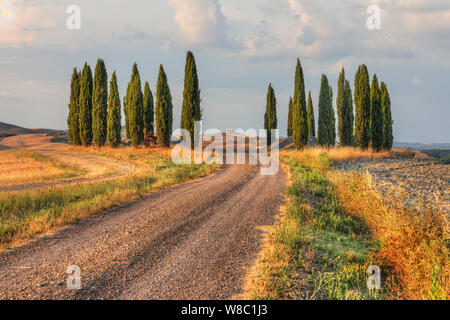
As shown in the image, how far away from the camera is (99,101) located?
40.7 metres

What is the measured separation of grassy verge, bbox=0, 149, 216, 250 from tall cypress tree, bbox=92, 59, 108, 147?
26.0 metres

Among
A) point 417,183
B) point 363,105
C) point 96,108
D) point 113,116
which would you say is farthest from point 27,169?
point 363,105

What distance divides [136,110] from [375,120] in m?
27.5

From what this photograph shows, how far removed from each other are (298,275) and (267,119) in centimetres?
4680

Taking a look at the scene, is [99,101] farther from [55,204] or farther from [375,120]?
[375,120]

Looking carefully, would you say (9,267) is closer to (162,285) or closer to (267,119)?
(162,285)

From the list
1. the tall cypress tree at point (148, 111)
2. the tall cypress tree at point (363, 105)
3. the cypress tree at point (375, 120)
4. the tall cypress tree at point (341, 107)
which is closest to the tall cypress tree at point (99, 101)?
the tall cypress tree at point (148, 111)

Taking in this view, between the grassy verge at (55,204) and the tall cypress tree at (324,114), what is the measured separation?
2552 cm

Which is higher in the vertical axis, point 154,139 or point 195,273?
point 154,139

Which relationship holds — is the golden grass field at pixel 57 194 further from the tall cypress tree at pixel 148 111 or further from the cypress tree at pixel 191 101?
the tall cypress tree at pixel 148 111

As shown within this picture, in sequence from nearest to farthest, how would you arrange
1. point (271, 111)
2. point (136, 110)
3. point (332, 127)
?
point (136, 110)
point (332, 127)
point (271, 111)
